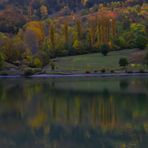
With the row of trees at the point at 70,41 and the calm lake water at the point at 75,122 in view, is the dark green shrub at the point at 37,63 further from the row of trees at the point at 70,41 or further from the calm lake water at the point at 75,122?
the calm lake water at the point at 75,122

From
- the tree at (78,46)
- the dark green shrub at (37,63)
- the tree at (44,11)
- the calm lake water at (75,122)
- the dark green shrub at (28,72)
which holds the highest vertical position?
the tree at (44,11)

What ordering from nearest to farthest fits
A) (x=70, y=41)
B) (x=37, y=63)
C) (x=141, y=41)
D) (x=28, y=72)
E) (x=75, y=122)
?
(x=75, y=122) → (x=28, y=72) → (x=37, y=63) → (x=141, y=41) → (x=70, y=41)

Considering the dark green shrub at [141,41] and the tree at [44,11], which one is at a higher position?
the tree at [44,11]

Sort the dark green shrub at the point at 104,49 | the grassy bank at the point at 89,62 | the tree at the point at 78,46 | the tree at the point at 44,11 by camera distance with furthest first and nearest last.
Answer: the tree at the point at 44,11
the tree at the point at 78,46
the dark green shrub at the point at 104,49
the grassy bank at the point at 89,62

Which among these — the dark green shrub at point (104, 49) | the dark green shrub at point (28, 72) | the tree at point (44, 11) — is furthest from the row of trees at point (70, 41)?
the tree at point (44, 11)

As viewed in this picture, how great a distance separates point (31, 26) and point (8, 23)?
11763 millimetres

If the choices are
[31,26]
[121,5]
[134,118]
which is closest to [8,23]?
[31,26]

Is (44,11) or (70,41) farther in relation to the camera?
(44,11)

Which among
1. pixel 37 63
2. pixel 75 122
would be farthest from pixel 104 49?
pixel 75 122

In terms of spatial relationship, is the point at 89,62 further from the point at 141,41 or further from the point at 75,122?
the point at 75,122

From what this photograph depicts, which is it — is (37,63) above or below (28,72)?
above

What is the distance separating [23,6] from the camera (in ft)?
581

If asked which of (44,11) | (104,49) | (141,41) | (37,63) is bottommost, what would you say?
(37,63)

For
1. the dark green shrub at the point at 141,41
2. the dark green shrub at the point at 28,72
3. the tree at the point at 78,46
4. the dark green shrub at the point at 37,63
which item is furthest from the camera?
the tree at the point at 78,46
